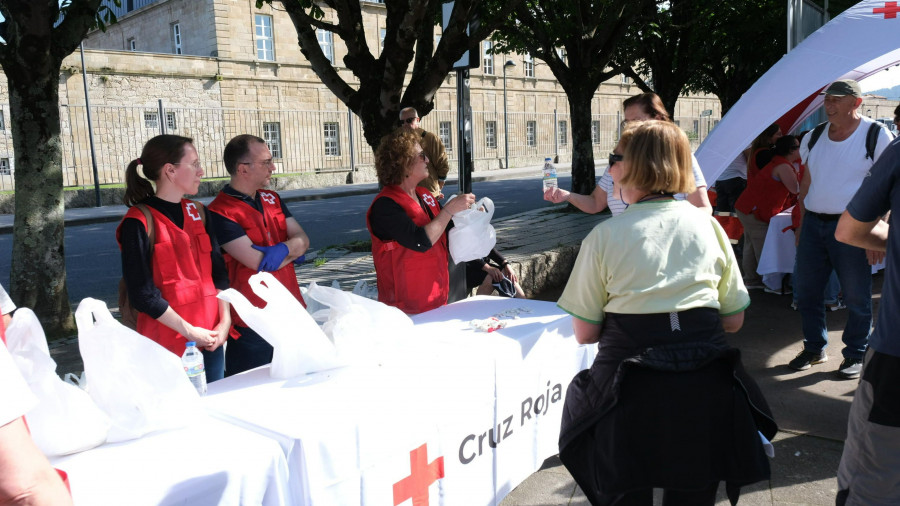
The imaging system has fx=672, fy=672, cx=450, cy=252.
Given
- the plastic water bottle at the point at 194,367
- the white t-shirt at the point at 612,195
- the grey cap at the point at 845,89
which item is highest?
the grey cap at the point at 845,89

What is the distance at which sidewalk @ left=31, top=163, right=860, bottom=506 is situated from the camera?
10.6 ft

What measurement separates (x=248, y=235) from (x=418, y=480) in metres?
1.35

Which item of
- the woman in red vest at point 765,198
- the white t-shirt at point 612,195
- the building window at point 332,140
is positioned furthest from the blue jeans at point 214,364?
the building window at point 332,140

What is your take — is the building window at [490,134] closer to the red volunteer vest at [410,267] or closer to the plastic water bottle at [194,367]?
the red volunteer vest at [410,267]

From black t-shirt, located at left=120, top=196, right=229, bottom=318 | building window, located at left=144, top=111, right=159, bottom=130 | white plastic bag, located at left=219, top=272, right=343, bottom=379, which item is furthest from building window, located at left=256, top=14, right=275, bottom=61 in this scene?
white plastic bag, located at left=219, top=272, right=343, bottom=379

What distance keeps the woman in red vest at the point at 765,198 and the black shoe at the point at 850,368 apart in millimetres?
2310

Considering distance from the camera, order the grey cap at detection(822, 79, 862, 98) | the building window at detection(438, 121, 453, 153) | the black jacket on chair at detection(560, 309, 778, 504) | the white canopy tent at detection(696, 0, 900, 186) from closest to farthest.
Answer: the black jacket on chair at detection(560, 309, 778, 504)
the grey cap at detection(822, 79, 862, 98)
the white canopy tent at detection(696, 0, 900, 186)
the building window at detection(438, 121, 453, 153)

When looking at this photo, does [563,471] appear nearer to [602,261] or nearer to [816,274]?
Result: [602,261]

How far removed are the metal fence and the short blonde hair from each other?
18754mm

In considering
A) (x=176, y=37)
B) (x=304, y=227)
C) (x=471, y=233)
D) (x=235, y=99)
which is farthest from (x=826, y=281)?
(x=176, y=37)

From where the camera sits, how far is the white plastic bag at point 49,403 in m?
1.64

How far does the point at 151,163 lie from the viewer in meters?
2.73

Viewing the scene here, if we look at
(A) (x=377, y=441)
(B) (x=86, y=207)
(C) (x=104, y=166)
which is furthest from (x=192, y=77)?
(A) (x=377, y=441)

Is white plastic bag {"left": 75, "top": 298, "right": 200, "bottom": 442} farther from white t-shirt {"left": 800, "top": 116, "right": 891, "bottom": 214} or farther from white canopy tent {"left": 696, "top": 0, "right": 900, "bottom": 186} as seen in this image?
white t-shirt {"left": 800, "top": 116, "right": 891, "bottom": 214}
